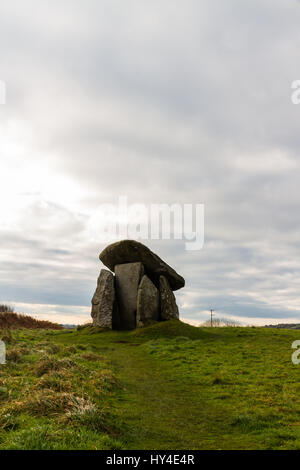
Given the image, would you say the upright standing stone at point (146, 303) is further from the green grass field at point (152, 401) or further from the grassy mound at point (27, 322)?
the grassy mound at point (27, 322)

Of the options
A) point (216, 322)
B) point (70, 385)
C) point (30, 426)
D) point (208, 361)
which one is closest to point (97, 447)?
point (30, 426)

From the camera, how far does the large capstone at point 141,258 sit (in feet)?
119

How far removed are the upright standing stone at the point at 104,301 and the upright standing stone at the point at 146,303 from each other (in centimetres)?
263

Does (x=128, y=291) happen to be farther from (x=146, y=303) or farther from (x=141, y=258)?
(x=141, y=258)

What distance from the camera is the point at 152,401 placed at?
12664 mm

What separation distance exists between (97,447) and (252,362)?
1402cm

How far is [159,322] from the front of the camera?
3372 centimetres

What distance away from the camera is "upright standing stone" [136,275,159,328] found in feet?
111

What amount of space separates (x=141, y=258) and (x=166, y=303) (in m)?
4.53

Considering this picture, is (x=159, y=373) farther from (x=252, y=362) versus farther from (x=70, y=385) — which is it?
(x=70, y=385)

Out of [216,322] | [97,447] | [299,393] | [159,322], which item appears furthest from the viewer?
[216,322]

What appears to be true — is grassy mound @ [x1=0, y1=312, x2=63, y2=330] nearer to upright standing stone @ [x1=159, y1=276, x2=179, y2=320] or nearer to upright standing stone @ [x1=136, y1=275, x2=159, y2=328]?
upright standing stone @ [x1=136, y1=275, x2=159, y2=328]

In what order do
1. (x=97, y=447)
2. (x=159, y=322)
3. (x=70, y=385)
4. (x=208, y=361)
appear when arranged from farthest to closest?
1. (x=159, y=322)
2. (x=208, y=361)
3. (x=70, y=385)
4. (x=97, y=447)

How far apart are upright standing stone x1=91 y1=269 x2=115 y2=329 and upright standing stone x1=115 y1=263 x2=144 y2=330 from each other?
0.96 meters
